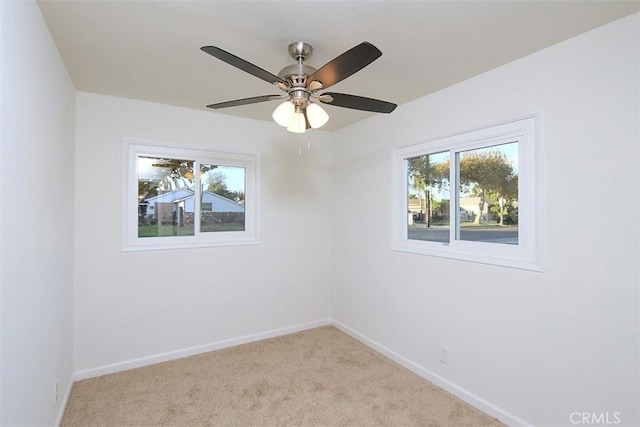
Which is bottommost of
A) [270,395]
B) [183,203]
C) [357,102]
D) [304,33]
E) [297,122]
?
[270,395]

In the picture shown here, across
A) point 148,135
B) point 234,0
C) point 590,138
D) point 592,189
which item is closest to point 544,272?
point 592,189

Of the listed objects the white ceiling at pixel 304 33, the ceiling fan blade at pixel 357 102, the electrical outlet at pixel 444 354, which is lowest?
the electrical outlet at pixel 444 354

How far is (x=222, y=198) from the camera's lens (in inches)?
136

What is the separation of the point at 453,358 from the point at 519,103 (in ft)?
6.32

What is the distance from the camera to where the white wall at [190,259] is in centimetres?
274

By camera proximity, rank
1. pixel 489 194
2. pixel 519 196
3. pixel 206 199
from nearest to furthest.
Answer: pixel 519 196 → pixel 489 194 → pixel 206 199

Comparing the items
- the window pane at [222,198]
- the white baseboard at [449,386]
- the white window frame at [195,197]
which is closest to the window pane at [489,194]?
the white baseboard at [449,386]

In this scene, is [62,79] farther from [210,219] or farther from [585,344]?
[585,344]

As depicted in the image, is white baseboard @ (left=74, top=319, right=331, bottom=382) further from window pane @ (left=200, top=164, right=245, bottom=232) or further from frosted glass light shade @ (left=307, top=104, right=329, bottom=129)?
frosted glass light shade @ (left=307, top=104, right=329, bottom=129)

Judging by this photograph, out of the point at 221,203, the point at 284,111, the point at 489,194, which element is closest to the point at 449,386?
the point at 489,194

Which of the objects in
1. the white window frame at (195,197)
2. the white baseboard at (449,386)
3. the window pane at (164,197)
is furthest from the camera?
the window pane at (164,197)

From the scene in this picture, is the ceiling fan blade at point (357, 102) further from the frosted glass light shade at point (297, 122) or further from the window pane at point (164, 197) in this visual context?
Answer: the window pane at point (164, 197)

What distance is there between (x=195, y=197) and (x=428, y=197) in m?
2.29

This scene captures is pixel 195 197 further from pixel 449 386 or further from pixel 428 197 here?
pixel 449 386
